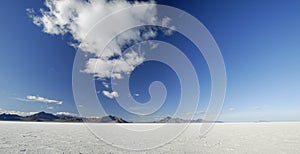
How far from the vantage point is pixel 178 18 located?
649 inches

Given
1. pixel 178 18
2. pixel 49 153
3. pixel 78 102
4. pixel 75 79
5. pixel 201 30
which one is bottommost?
pixel 49 153

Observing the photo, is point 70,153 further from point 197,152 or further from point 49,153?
point 197,152

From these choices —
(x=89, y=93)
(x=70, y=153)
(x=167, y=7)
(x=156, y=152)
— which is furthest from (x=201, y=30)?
(x=70, y=153)

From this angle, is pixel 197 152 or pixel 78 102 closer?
pixel 197 152

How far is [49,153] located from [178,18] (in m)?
14.3

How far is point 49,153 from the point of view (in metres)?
6.38

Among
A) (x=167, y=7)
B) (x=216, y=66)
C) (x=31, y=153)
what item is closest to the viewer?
(x=31, y=153)

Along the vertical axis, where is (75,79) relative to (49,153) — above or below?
above

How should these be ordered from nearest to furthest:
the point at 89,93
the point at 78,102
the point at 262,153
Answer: the point at 262,153 < the point at 78,102 < the point at 89,93

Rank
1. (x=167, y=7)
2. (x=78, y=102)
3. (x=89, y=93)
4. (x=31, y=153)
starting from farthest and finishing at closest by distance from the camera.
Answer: (x=167, y=7)
(x=89, y=93)
(x=78, y=102)
(x=31, y=153)

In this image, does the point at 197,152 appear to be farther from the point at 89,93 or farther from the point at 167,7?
the point at 167,7

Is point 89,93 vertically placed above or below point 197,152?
above

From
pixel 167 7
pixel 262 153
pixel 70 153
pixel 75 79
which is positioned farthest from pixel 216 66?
pixel 70 153

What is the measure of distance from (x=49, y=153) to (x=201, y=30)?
1314 centimetres
